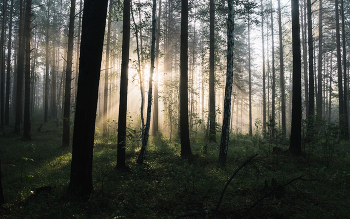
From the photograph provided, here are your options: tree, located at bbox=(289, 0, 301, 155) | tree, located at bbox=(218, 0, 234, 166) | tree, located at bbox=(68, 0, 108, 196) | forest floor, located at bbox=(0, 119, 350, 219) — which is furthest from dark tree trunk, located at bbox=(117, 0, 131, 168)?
tree, located at bbox=(289, 0, 301, 155)

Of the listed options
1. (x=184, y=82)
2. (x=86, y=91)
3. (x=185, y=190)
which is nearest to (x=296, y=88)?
(x=184, y=82)

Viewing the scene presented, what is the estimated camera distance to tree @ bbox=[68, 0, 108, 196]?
16.2ft

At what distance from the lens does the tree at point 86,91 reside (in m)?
4.93

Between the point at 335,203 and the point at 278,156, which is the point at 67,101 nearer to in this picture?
the point at 278,156

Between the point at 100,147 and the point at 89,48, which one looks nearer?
the point at 89,48

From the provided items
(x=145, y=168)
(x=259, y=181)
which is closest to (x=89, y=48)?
(x=145, y=168)

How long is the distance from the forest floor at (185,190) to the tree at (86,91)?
0.69m

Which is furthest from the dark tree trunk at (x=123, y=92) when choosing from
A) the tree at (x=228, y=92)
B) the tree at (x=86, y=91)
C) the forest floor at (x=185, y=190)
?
the tree at (x=228, y=92)

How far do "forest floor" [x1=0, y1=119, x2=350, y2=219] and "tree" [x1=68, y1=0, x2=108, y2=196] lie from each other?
0.69 metres

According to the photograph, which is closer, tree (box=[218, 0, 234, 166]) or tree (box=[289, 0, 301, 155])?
tree (box=[218, 0, 234, 166])

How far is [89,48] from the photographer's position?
4.95 meters

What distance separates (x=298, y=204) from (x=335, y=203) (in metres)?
0.90

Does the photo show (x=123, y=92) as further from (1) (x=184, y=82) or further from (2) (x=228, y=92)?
(2) (x=228, y=92)

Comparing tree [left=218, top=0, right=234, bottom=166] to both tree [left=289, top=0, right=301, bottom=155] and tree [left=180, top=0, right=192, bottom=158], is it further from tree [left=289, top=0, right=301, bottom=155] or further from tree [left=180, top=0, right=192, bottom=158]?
tree [left=289, top=0, right=301, bottom=155]
